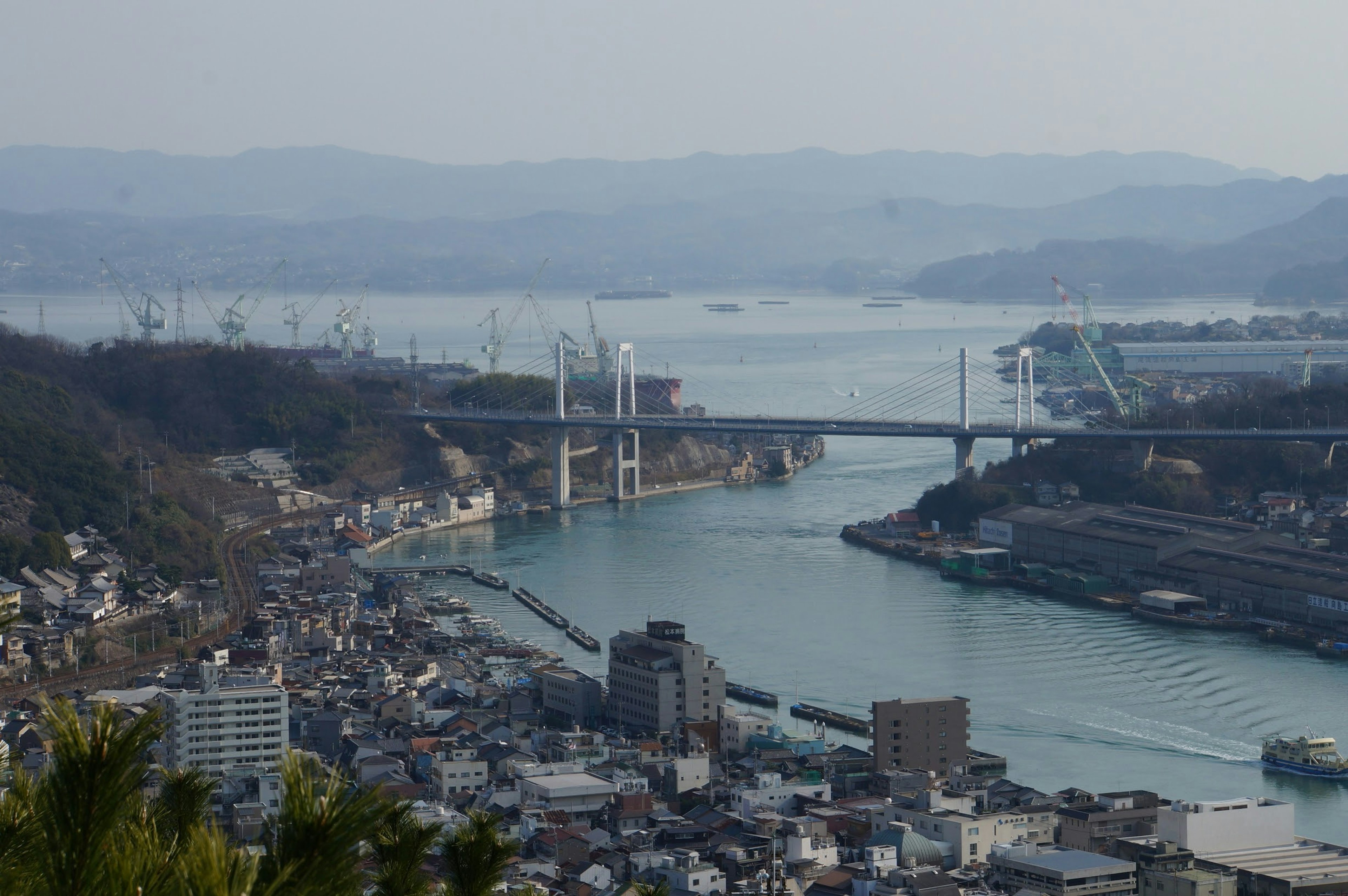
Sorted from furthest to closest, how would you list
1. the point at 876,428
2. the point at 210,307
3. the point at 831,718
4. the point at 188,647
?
the point at 210,307
the point at 876,428
the point at 188,647
the point at 831,718

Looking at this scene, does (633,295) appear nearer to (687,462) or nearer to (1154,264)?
(1154,264)

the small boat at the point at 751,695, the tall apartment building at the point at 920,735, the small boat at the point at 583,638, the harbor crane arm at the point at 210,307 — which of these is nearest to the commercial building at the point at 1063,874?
the tall apartment building at the point at 920,735

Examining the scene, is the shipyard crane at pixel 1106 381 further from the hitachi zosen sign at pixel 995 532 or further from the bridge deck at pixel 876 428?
the hitachi zosen sign at pixel 995 532

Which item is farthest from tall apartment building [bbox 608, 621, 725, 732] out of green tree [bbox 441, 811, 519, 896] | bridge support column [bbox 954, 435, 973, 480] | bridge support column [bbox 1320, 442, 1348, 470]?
bridge support column [bbox 1320, 442, 1348, 470]

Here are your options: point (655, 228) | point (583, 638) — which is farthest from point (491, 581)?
A: point (655, 228)

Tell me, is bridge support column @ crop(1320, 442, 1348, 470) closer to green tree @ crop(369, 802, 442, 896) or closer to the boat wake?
the boat wake

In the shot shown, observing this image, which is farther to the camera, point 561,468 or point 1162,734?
point 561,468

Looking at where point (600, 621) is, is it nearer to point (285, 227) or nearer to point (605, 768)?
point (605, 768)
